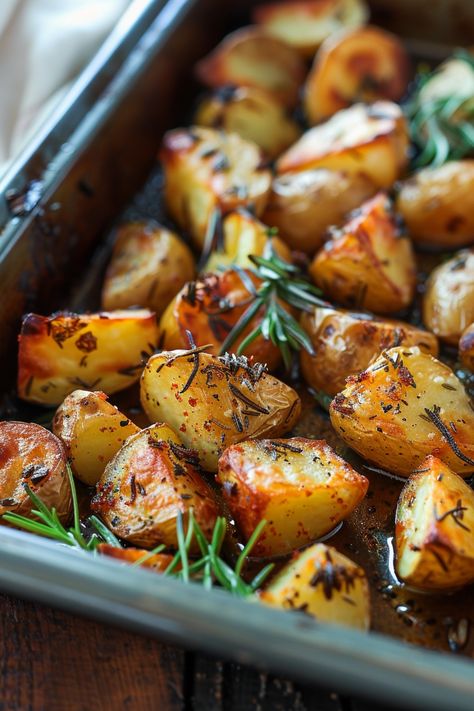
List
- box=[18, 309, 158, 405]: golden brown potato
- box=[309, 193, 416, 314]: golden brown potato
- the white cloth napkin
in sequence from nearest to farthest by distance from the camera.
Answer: box=[18, 309, 158, 405]: golden brown potato < box=[309, 193, 416, 314]: golden brown potato < the white cloth napkin

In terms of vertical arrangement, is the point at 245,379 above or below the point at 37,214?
below

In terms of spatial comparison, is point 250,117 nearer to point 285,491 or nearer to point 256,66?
point 256,66

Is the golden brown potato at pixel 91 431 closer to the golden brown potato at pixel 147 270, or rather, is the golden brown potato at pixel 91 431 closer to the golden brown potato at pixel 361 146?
the golden brown potato at pixel 147 270

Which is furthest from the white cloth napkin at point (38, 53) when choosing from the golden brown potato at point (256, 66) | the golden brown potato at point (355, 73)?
the golden brown potato at point (355, 73)

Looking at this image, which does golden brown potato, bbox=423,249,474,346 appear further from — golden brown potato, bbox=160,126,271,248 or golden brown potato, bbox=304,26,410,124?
golden brown potato, bbox=304,26,410,124

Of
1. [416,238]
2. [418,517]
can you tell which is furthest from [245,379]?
[416,238]

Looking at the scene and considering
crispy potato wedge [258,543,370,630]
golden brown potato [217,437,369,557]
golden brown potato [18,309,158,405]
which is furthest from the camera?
golden brown potato [18,309,158,405]

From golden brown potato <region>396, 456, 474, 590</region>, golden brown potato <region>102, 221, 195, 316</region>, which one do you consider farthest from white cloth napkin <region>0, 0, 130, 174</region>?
golden brown potato <region>396, 456, 474, 590</region>

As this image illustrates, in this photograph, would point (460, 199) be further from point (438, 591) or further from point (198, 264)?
point (438, 591)
